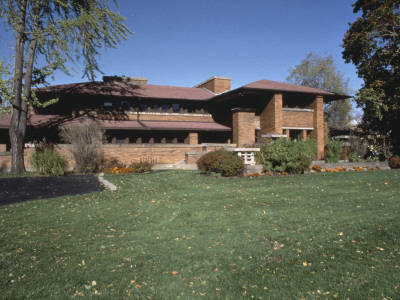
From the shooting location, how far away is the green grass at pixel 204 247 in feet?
12.4

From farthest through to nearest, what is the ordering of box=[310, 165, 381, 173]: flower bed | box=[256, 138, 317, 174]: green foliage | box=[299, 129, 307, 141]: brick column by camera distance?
box=[299, 129, 307, 141]: brick column → box=[310, 165, 381, 173]: flower bed → box=[256, 138, 317, 174]: green foliage

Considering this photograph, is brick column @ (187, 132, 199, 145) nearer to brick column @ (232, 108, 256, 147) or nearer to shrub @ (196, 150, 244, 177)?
brick column @ (232, 108, 256, 147)

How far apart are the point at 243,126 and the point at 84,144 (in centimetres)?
1271

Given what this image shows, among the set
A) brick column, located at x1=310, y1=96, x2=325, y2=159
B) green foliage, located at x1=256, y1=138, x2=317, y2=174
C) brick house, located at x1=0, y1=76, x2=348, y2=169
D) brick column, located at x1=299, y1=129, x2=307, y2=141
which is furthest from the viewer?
brick column, located at x1=299, y1=129, x2=307, y2=141

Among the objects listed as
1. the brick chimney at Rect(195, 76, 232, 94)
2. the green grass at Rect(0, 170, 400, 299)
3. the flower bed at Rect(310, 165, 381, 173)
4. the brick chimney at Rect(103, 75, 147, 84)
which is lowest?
the green grass at Rect(0, 170, 400, 299)

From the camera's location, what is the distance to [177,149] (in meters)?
23.2

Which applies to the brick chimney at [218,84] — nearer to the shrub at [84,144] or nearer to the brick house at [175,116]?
the brick house at [175,116]

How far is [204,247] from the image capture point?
5.16m

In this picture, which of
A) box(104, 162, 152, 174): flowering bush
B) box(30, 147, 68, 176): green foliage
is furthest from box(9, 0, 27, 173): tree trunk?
box(104, 162, 152, 174): flowering bush

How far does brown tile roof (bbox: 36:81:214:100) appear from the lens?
23766mm

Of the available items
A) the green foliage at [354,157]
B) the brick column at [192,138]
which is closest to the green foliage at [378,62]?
the green foliage at [354,157]

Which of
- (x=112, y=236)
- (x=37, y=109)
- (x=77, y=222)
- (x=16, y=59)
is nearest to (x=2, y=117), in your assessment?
(x=37, y=109)

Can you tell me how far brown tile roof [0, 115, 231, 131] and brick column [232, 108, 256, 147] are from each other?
3.27 ft

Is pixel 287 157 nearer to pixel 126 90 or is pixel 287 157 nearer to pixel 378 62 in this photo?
pixel 378 62
